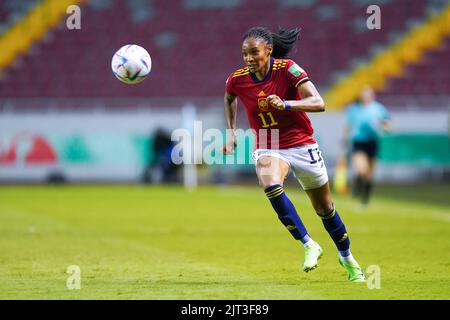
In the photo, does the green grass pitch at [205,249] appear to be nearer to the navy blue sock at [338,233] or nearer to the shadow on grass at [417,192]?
the shadow on grass at [417,192]

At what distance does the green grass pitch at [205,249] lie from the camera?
7.74m

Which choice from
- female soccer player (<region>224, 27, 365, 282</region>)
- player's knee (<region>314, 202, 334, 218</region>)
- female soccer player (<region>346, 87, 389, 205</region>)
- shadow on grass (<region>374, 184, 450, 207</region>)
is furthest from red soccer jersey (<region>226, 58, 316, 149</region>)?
shadow on grass (<region>374, 184, 450, 207</region>)

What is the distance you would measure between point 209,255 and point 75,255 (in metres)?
1.51

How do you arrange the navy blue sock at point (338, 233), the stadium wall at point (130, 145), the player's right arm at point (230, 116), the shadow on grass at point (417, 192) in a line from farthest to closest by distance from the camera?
1. the stadium wall at point (130, 145)
2. the shadow on grass at point (417, 192)
3. the player's right arm at point (230, 116)
4. the navy blue sock at point (338, 233)

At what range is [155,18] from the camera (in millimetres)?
34406

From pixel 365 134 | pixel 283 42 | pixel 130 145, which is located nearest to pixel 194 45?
pixel 130 145

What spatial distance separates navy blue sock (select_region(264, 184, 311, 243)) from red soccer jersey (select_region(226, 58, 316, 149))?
0.47 metres

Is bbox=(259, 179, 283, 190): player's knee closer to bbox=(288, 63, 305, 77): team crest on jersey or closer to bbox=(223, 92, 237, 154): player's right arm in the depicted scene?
bbox=(223, 92, 237, 154): player's right arm

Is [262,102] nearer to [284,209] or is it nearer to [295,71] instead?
[295,71]

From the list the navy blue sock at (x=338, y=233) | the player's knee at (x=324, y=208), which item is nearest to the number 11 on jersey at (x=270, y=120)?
the player's knee at (x=324, y=208)

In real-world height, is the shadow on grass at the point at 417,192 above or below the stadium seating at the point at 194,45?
below

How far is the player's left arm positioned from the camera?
25.7 feet

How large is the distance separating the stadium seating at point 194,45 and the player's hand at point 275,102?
80.5ft
